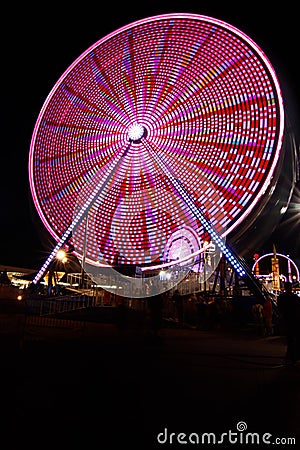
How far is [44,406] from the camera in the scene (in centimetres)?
279

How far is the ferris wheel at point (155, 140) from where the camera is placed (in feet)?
43.3

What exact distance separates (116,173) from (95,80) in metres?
5.95

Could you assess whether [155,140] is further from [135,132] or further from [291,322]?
[291,322]

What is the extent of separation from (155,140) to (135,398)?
1465 centimetres

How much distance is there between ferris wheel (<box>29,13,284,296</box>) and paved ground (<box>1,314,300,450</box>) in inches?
332

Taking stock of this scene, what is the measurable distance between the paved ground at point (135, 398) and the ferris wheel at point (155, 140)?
8437mm

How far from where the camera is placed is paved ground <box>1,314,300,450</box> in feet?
7.54

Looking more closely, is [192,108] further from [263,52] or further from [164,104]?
[263,52]

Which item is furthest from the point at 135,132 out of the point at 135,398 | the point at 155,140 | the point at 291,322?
the point at 135,398

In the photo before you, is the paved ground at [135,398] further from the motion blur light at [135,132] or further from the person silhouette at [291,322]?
the motion blur light at [135,132]

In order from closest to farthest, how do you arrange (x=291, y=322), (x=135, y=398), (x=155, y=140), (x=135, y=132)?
(x=135, y=398) < (x=291, y=322) < (x=155, y=140) < (x=135, y=132)

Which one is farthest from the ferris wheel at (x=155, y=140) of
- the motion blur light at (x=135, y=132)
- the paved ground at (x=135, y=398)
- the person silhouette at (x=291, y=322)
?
the paved ground at (x=135, y=398)

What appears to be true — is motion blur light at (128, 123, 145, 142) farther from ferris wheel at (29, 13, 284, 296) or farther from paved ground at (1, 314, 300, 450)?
paved ground at (1, 314, 300, 450)

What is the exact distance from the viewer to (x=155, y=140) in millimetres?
16641
